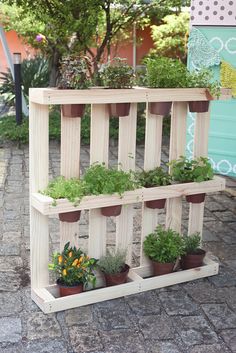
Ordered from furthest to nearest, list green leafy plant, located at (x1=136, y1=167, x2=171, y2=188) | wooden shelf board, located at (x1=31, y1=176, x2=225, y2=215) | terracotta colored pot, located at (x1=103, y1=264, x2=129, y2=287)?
green leafy plant, located at (x1=136, y1=167, x2=171, y2=188) → terracotta colored pot, located at (x1=103, y1=264, x2=129, y2=287) → wooden shelf board, located at (x1=31, y1=176, x2=225, y2=215)

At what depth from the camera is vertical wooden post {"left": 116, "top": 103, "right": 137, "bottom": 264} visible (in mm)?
3877

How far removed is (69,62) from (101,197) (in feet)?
2.98

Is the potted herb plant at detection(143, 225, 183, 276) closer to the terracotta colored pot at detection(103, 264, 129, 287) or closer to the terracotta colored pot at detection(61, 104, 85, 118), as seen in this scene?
the terracotta colored pot at detection(103, 264, 129, 287)

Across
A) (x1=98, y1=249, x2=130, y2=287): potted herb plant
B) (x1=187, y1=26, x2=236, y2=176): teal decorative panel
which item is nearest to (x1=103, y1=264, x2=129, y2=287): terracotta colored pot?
(x1=98, y1=249, x2=130, y2=287): potted herb plant

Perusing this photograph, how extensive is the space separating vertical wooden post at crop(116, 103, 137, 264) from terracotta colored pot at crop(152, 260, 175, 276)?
0.65 ft

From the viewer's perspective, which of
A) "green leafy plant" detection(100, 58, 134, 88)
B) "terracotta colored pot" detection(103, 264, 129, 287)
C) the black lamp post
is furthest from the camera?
the black lamp post

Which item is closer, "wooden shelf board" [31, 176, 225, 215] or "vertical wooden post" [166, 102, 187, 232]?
"wooden shelf board" [31, 176, 225, 215]

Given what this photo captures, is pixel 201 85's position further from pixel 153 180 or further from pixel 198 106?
pixel 153 180

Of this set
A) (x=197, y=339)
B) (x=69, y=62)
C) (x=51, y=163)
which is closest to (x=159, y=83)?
(x=69, y=62)

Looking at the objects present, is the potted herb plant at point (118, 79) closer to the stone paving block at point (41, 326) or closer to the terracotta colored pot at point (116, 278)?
the terracotta colored pot at point (116, 278)

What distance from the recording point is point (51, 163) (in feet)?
25.3

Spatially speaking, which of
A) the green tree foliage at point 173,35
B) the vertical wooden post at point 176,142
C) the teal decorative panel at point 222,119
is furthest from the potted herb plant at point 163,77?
the green tree foliage at point 173,35

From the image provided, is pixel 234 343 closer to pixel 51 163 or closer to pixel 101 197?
pixel 101 197

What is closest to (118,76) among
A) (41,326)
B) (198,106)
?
(198,106)
